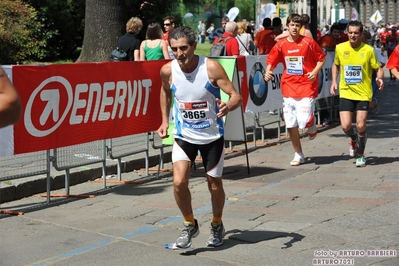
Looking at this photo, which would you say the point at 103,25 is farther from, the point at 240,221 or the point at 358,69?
the point at 240,221

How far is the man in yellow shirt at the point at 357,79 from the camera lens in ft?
35.7

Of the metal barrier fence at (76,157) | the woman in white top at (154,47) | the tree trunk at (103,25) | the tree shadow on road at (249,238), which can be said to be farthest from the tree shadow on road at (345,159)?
the tree trunk at (103,25)

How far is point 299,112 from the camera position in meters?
11.3

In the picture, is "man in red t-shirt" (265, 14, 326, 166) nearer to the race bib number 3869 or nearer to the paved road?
the race bib number 3869

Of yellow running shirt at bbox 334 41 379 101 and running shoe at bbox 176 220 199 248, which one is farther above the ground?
yellow running shirt at bbox 334 41 379 101

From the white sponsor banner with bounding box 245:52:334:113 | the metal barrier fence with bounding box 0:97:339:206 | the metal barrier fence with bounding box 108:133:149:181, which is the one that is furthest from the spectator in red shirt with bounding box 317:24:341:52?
the metal barrier fence with bounding box 108:133:149:181

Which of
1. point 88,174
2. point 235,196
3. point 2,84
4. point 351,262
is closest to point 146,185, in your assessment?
point 88,174

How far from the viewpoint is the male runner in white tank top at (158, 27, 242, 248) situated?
6.64 m

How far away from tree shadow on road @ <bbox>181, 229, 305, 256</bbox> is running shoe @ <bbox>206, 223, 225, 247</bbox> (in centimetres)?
4

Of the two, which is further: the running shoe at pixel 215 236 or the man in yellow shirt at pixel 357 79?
the man in yellow shirt at pixel 357 79

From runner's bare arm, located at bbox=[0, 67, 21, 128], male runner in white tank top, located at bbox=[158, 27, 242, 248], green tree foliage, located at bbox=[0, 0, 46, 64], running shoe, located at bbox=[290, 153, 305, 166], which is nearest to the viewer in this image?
runner's bare arm, located at bbox=[0, 67, 21, 128]

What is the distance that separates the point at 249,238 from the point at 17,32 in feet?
39.7

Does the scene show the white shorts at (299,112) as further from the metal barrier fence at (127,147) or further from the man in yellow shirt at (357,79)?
the metal barrier fence at (127,147)

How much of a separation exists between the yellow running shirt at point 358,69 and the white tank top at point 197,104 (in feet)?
15.0
